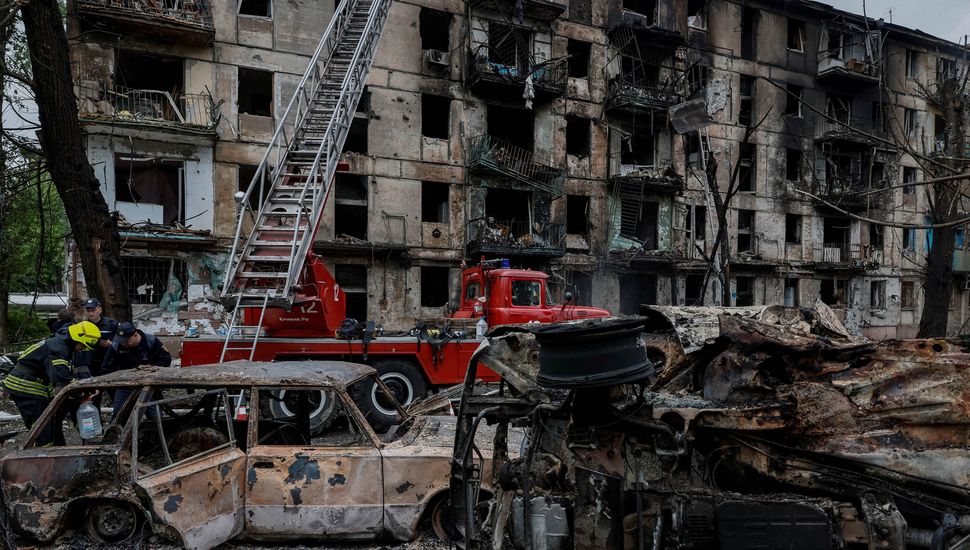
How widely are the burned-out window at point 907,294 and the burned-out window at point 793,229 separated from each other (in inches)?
293

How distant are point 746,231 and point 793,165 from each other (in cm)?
474

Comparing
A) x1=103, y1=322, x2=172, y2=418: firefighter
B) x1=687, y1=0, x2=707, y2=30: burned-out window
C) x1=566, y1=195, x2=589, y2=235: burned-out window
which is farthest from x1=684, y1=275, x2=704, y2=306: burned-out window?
x1=103, y1=322, x2=172, y2=418: firefighter

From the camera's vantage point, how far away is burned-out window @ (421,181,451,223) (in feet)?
64.6

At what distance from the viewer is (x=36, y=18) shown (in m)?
8.07

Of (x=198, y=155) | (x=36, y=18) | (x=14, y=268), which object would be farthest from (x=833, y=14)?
(x=14, y=268)

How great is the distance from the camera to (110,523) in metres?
4.63

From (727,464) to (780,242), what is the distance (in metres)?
24.6

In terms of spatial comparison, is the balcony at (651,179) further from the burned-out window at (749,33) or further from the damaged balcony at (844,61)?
the damaged balcony at (844,61)

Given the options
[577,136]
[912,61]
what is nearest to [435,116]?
[577,136]

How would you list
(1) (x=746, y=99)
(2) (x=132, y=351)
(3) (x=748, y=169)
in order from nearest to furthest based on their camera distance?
(2) (x=132, y=351) < (1) (x=746, y=99) < (3) (x=748, y=169)

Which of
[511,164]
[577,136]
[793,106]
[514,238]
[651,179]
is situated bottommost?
[514,238]

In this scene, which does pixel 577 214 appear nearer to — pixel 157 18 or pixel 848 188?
pixel 848 188

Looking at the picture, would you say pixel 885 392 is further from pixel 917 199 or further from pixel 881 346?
pixel 917 199

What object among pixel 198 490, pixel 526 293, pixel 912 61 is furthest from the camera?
pixel 912 61
